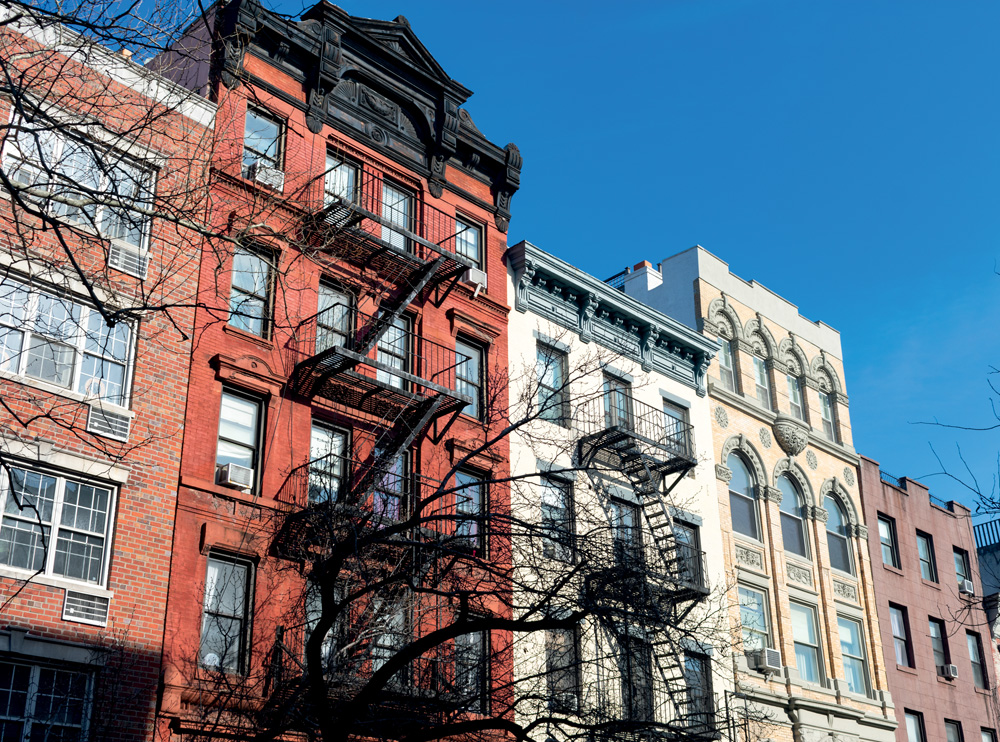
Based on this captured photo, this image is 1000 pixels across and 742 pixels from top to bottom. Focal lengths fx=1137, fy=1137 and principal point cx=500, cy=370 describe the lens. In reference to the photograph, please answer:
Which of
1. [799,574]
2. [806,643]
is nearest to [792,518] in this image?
[799,574]

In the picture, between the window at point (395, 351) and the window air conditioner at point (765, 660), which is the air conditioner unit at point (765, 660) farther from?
the window at point (395, 351)

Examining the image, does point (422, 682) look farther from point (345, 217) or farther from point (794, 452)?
point (794, 452)

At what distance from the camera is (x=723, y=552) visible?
95.9ft

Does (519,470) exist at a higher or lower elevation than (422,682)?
higher

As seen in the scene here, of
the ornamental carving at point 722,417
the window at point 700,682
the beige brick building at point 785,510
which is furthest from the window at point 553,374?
the window at point 700,682

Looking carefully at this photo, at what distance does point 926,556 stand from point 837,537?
5313 mm

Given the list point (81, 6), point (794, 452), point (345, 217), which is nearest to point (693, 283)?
point (794, 452)

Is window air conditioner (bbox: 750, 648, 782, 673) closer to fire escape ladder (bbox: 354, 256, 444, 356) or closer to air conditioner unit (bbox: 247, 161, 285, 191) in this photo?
fire escape ladder (bbox: 354, 256, 444, 356)

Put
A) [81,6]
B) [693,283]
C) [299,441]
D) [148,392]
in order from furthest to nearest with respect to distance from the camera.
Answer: [693,283]
[299,441]
[148,392]
[81,6]

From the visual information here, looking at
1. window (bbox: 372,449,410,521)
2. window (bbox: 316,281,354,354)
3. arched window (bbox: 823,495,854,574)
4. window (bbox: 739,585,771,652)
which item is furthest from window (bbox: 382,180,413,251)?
arched window (bbox: 823,495,854,574)

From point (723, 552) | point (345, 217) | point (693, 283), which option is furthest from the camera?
point (693, 283)

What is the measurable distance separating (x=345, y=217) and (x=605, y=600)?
1105cm

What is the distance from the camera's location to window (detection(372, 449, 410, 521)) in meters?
21.1

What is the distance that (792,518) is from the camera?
32906 millimetres
